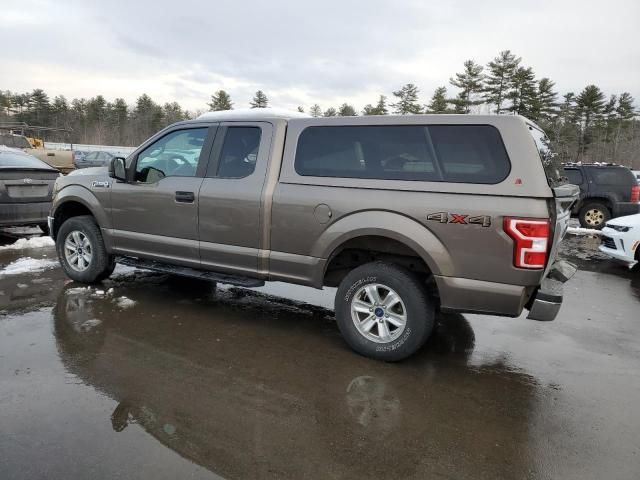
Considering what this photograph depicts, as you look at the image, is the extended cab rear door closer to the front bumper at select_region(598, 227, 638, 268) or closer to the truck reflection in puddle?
the truck reflection in puddle

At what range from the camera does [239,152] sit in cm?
457

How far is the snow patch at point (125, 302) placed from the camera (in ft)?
16.4

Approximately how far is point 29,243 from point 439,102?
37.6 metres

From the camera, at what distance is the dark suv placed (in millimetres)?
11648

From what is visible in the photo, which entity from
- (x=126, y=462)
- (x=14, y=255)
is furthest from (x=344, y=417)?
(x=14, y=255)

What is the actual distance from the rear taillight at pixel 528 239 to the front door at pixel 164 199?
295 cm

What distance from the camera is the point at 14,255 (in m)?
7.11

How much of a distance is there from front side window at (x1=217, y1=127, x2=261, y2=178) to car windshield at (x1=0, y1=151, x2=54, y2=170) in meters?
5.20

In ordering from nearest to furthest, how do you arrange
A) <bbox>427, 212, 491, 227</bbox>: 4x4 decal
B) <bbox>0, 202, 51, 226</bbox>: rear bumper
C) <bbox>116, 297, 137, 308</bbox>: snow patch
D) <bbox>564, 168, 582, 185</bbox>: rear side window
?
<bbox>427, 212, 491, 227</bbox>: 4x4 decal → <bbox>116, 297, 137, 308</bbox>: snow patch → <bbox>0, 202, 51, 226</bbox>: rear bumper → <bbox>564, 168, 582, 185</bbox>: rear side window

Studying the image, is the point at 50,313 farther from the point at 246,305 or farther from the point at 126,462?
the point at 126,462

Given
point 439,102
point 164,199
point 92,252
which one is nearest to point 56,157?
point 92,252

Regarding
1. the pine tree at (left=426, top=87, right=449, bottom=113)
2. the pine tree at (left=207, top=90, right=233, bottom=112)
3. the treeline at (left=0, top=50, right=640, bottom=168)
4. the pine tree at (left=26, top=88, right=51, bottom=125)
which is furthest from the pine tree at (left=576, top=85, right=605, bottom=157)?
the pine tree at (left=26, top=88, right=51, bottom=125)

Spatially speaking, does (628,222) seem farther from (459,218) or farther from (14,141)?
(14,141)

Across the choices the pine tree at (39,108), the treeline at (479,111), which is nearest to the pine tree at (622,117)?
the treeline at (479,111)
